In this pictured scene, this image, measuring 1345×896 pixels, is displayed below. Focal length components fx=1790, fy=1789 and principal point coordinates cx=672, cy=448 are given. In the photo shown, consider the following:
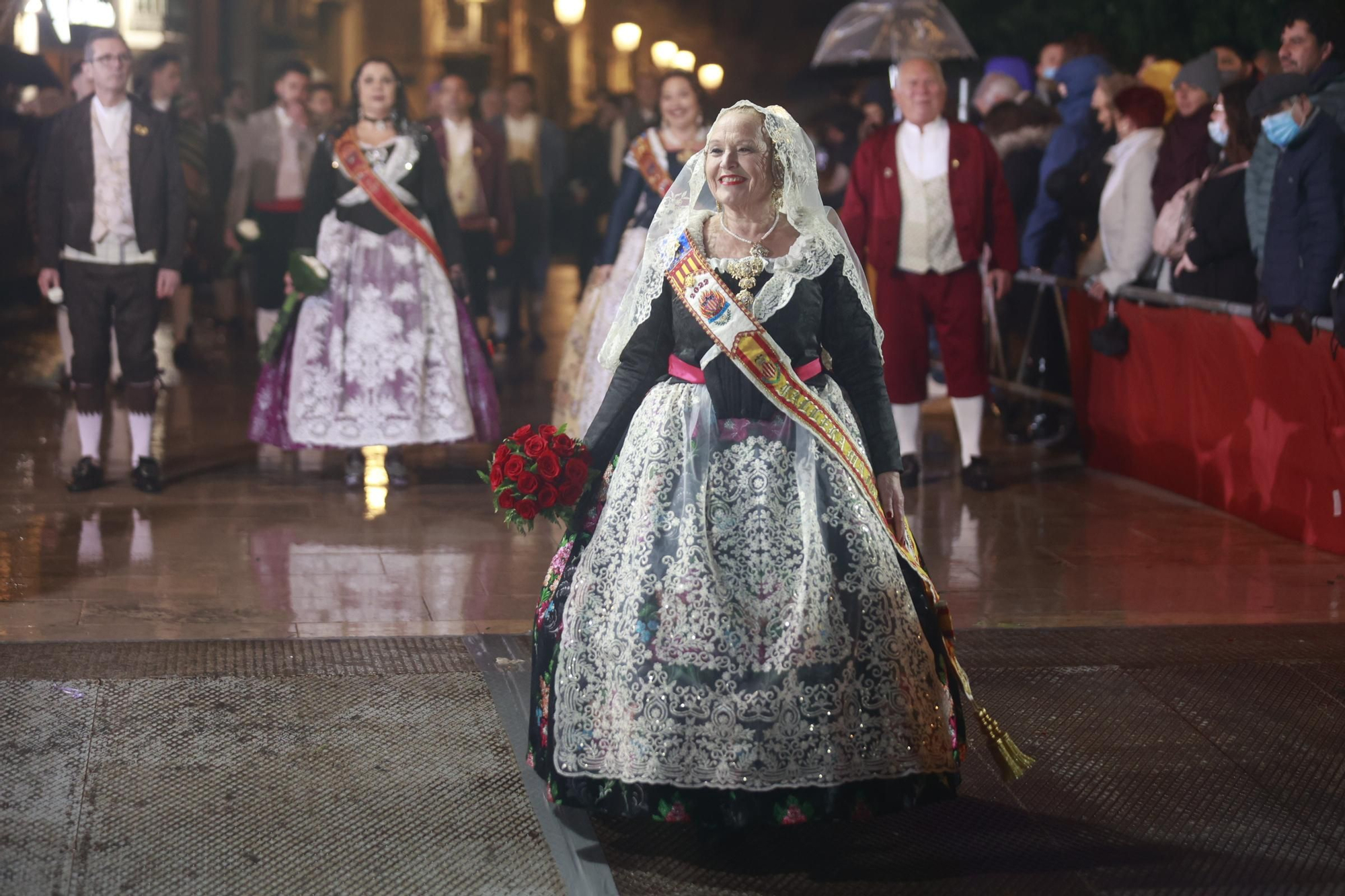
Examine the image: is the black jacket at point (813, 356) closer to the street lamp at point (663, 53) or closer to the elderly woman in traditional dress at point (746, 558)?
the elderly woman in traditional dress at point (746, 558)

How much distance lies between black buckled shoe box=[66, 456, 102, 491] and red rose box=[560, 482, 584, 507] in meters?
4.30

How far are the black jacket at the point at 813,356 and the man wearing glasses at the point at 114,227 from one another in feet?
12.9

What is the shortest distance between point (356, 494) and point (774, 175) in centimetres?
414

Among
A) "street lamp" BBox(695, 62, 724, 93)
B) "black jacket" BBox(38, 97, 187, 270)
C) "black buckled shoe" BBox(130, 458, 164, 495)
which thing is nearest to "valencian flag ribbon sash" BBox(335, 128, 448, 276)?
"black jacket" BBox(38, 97, 187, 270)

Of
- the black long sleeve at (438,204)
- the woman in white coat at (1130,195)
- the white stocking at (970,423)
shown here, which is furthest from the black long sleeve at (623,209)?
the woman in white coat at (1130,195)

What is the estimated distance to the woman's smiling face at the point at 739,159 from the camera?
405cm

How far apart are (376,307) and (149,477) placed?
122 centimetres

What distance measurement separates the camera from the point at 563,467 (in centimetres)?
402

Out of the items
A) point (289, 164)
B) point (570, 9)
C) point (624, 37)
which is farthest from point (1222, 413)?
point (624, 37)

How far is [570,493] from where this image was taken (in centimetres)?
402

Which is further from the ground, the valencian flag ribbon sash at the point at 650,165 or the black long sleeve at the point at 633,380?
the valencian flag ribbon sash at the point at 650,165

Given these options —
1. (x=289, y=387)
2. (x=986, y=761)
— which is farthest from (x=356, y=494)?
(x=986, y=761)

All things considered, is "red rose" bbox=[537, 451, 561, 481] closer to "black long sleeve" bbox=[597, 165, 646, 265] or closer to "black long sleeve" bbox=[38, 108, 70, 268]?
"black long sleeve" bbox=[597, 165, 646, 265]

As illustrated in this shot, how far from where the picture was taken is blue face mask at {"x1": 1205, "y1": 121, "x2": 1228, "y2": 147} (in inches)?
305
